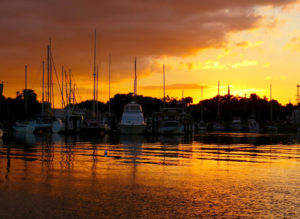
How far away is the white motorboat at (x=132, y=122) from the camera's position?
7694 cm

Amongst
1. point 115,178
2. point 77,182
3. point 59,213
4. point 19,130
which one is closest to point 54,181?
point 77,182

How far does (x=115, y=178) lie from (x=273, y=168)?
9.17m

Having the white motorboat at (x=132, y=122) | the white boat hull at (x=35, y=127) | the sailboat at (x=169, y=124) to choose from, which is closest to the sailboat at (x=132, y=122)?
the white motorboat at (x=132, y=122)

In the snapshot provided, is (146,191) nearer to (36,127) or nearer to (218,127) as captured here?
(36,127)

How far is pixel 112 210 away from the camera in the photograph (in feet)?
38.9

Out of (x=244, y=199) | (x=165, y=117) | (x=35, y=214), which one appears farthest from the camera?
(x=165, y=117)

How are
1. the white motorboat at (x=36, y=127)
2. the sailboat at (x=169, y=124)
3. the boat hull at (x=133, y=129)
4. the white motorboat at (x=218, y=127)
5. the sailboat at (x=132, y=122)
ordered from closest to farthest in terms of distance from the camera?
1. the boat hull at (x=133, y=129)
2. the sailboat at (x=132, y=122)
3. the sailboat at (x=169, y=124)
4. the white motorboat at (x=36, y=127)
5. the white motorboat at (x=218, y=127)

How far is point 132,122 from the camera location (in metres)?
77.4

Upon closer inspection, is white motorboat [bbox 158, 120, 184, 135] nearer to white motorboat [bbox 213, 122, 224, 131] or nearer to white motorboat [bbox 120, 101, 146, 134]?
white motorboat [bbox 120, 101, 146, 134]

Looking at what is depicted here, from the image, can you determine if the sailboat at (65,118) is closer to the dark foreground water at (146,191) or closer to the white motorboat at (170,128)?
the white motorboat at (170,128)

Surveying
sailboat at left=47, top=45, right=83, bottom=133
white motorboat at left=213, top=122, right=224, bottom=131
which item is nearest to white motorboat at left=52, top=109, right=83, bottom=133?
sailboat at left=47, top=45, right=83, bottom=133

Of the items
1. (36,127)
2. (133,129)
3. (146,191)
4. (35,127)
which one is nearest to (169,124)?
(133,129)

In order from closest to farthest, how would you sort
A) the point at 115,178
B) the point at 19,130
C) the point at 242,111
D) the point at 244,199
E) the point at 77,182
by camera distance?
the point at 244,199, the point at 77,182, the point at 115,178, the point at 19,130, the point at 242,111

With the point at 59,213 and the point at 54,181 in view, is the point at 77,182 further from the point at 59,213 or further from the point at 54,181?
the point at 59,213
